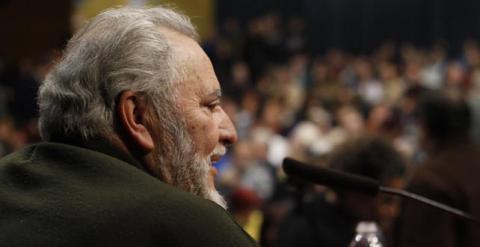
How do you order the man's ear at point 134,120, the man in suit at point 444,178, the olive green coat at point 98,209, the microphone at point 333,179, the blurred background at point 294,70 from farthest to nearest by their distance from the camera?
the blurred background at point 294,70 → the man in suit at point 444,178 → the microphone at point 333,179 → the man's ear at point 134,120 → the olive green coat at point 98,209

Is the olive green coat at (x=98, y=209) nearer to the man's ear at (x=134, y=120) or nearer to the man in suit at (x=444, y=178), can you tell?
the man's ear at (x=134, y=120)

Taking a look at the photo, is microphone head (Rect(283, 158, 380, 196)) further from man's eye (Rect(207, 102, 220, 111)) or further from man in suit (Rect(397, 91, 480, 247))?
man in suit (Rect(397, 91, 480, 247))

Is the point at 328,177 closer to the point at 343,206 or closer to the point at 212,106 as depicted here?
the point at 212,106

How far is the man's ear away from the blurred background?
4.29 ft

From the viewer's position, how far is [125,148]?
1544mm

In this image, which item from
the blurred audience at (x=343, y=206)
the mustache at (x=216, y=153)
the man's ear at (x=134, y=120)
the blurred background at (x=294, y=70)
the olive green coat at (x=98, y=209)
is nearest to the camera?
the olive green coat at (x=98, y=209)

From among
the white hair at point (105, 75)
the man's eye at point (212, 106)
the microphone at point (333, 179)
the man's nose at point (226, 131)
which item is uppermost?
the white hair at point (105, 75)

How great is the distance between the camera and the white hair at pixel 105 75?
5.08 ft

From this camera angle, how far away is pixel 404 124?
8.30 meters

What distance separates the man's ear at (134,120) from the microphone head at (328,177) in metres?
0.40

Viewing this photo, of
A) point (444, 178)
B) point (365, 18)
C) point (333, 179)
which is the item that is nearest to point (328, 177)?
point (333, 179)

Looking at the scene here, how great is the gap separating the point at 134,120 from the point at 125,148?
5 cm

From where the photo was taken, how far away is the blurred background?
7367 mm

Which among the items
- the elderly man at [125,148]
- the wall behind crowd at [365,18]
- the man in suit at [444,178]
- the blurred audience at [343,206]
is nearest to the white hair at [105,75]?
the elderly man at [125,148]
